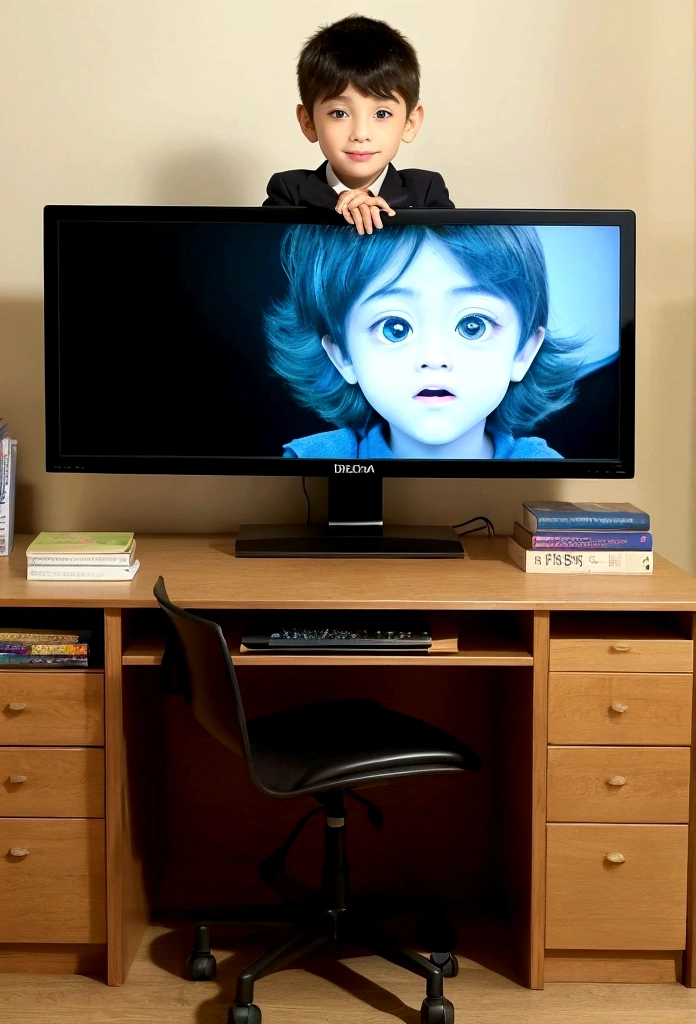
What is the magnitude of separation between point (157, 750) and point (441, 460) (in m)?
0.91

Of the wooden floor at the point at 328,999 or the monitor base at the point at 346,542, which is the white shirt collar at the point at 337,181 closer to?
the monitor base at the point at 346,542

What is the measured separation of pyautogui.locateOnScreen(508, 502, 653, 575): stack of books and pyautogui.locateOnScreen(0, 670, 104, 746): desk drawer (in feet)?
2.92

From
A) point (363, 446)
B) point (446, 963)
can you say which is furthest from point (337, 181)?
point (446, 963)

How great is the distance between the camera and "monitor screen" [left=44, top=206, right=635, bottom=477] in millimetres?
2303

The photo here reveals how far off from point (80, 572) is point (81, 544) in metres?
0.06

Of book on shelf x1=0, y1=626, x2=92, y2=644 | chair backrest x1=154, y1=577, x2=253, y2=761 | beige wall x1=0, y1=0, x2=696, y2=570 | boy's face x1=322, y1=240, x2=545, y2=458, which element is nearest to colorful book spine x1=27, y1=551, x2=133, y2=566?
book on shelf x1=0, y1=626, x2=92, y2=644

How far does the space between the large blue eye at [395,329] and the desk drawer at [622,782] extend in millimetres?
896

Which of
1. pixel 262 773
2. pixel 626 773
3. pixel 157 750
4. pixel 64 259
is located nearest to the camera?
pixel 262 773

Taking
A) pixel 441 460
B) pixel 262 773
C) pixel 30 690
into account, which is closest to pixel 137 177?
pixel 441 460

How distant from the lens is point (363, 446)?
2373mm

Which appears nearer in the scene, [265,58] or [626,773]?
[626,773]

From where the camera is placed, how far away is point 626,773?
206 centimetres

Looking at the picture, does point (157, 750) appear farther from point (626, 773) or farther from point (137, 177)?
point (137, 177)

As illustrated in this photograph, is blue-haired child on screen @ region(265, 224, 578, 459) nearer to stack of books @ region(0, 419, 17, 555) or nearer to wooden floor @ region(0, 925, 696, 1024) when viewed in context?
stack of books @ region(0, 419, 17, 555)
